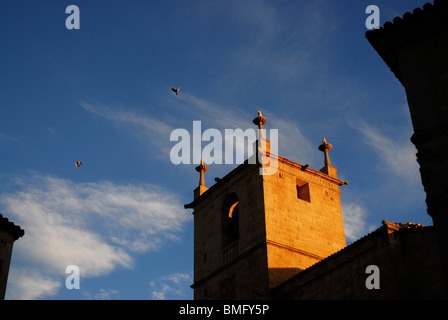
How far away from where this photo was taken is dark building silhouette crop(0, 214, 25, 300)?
16.9 metres

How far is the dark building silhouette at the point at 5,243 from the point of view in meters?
16.9

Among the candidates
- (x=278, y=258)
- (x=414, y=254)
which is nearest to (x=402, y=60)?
(x=414, y=254)

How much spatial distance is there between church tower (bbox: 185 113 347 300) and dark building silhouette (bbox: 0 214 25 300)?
9558mm

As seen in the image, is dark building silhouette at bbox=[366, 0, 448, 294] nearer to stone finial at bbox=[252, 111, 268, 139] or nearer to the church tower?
the church tower

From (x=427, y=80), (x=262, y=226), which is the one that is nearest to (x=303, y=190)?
(x=262, y=226)

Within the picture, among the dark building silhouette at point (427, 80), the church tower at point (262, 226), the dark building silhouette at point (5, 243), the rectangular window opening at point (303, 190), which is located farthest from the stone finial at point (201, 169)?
the dark building silhouette at point (427, 80)

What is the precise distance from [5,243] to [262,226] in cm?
1093

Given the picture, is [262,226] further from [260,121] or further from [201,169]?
[201,169]

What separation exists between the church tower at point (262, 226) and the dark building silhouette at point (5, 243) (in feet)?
31.4

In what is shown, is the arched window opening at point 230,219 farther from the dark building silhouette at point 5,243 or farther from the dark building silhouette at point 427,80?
the dark building silhouette at point 427,80

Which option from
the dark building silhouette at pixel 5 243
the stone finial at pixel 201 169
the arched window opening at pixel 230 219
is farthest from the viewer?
the stone finial at pixel 201 169

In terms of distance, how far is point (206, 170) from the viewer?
1243 inches
